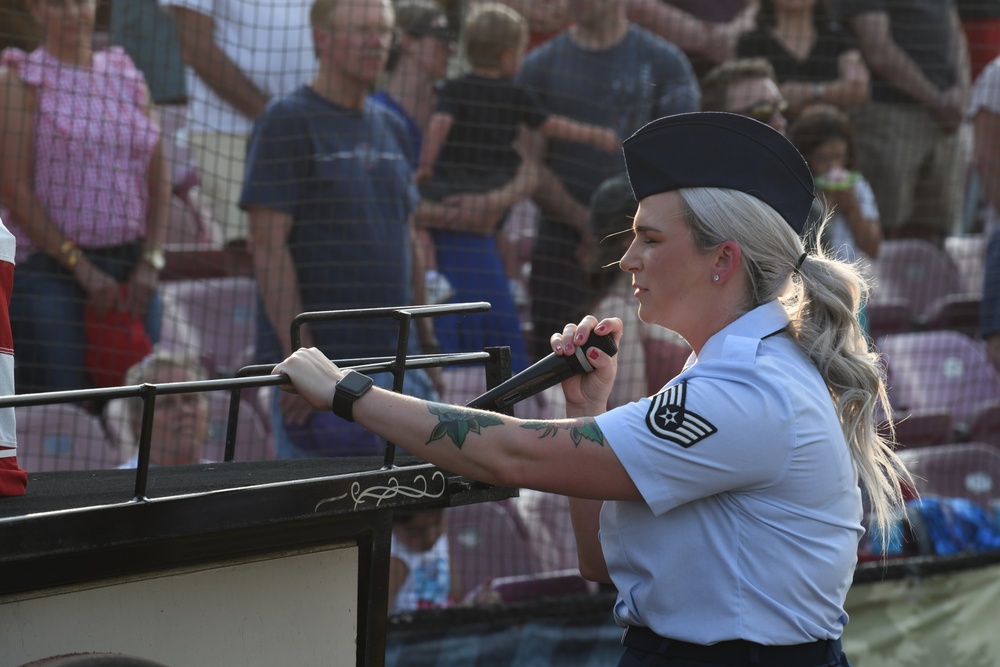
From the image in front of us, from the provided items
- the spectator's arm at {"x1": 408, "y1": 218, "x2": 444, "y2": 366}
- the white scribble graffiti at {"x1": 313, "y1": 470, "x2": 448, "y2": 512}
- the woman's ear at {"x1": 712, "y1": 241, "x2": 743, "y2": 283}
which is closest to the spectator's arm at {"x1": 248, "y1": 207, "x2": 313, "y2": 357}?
the spectator's arm at {"x1": 408, "y1": 218, "x2": 444, "y2": 366}

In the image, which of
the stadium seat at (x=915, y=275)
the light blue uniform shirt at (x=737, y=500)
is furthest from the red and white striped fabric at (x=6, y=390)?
the stadium seat at (x=915, y=275)

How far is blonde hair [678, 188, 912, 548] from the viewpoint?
2268 millimetres

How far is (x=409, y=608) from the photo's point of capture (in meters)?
5.08

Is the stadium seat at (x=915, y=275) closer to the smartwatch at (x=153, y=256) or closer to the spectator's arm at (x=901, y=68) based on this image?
the spectator's arm at (x=901, y=68)

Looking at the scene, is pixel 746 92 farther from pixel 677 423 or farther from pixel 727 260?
pixel 677 423

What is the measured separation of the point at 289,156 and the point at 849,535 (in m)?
3.48

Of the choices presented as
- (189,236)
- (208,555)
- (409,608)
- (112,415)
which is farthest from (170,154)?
(208,555)

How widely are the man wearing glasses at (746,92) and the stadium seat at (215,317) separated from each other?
2.49 meters

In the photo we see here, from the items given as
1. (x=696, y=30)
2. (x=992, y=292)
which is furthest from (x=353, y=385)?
(x=992, y=292)

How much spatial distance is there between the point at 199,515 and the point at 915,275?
657 cm

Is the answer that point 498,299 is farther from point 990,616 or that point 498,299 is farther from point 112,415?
point 990,616

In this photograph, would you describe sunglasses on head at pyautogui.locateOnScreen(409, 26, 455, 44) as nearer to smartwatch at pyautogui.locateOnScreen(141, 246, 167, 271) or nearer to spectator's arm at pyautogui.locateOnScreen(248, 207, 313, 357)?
spectator's arm at pyautogui.locateOnScreen(248, 207, 313, 357)

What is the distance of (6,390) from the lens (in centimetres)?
216

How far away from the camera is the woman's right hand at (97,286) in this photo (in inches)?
198
